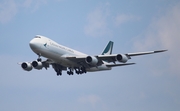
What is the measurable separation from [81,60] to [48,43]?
7137 mm

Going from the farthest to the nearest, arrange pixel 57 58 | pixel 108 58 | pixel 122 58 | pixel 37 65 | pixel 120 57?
1. pixel 37 65
2. pixel 108 58
3. pixel 120 57
4. pixel 122 58
5. pixel 57 58

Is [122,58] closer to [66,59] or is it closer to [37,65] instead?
[66,59]

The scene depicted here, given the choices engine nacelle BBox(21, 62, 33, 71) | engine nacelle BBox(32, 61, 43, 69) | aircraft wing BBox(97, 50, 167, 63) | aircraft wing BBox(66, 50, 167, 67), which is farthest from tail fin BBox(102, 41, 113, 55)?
engine nacelle BBox(21, 62, 33, 71)

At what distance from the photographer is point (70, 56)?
78.8m

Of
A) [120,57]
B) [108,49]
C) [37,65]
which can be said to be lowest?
[120,57]

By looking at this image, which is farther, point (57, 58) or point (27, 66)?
point (27, 66)

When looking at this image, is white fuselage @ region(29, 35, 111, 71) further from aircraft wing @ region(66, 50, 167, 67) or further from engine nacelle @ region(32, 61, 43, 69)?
engine nacelle @ region(32, 61, 43, 69)

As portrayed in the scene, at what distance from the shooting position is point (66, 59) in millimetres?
78062

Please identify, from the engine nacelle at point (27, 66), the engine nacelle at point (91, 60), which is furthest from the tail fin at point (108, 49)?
the engine nacelle at point (27, 66)

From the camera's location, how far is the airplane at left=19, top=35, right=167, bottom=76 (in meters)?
75.4

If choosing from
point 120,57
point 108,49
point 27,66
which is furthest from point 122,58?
point 27,66

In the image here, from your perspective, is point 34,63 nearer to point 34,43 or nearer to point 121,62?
point 34,43

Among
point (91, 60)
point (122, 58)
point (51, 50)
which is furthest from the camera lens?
point (91, 60)

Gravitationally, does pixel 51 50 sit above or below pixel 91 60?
above
